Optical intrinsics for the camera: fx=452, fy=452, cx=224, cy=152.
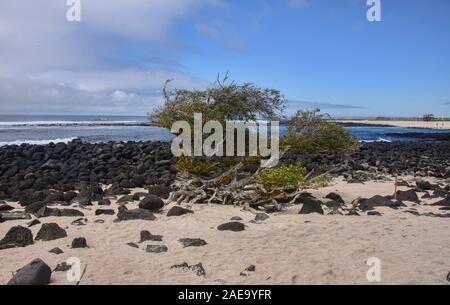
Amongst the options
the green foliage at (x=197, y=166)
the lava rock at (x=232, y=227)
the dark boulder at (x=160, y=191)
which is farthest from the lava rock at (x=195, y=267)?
the dark boulder at (x=160, y=191)

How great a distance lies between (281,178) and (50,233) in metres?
5.24

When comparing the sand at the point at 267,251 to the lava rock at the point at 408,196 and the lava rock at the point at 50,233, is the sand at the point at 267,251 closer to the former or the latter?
the lava rock at the point at 50,233

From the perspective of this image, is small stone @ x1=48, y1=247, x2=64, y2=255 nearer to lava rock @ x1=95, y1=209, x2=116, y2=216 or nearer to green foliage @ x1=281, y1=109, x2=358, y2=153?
lava rock @ x1=95, y1=209, x2=116, y2=216

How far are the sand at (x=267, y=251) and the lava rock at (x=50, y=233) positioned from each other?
15cm

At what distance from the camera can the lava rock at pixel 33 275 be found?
5.25m

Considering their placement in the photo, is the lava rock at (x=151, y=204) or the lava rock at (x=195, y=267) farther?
the lava rock at (x=151, y=204)

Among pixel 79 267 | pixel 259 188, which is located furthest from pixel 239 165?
pixel 79 267

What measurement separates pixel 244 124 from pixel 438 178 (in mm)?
10961

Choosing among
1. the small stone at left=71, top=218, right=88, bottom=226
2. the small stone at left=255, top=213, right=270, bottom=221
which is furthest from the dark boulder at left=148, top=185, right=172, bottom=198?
the small stone at left=255, top=213, right=270, bottom=221

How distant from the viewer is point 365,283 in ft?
17.2

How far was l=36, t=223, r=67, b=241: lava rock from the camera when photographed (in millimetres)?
7387

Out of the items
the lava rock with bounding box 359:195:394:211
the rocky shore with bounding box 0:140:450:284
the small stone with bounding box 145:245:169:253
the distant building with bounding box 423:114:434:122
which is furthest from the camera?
the distant building with bounding box 423:114:434:122

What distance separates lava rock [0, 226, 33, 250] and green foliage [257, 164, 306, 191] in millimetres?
5341

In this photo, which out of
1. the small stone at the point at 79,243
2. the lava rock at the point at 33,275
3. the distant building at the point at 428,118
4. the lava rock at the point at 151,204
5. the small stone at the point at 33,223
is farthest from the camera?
the distant building at the point at 428,118
